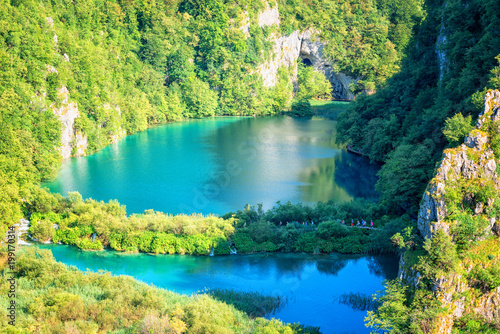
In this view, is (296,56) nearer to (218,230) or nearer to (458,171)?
(218,230)

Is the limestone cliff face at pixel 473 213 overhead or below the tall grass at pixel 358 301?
overhead

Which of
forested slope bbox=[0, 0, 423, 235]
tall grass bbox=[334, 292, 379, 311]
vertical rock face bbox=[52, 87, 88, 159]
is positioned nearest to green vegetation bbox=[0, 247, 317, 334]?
tall grass bbox=[334, 292, 379, 311]

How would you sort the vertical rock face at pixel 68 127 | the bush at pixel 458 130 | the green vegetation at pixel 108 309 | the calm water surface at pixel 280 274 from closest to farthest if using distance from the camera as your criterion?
the green vegetation at pixel 108 309 < the calm water surface at pixel 280 274 < the bush at pixel 458 130 < the vertical rock face at pixel 68 127

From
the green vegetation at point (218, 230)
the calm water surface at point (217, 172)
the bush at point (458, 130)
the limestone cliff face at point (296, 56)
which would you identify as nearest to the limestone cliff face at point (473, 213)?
the bush at point (458, 130)

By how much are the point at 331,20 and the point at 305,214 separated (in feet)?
261

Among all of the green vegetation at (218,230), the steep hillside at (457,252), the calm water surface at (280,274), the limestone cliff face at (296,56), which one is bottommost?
the calm water surface at (280,274)

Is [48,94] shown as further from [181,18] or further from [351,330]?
[181,18]

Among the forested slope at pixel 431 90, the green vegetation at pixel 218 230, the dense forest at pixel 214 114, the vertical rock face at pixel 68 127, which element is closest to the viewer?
the dense forest at pixel 214 114

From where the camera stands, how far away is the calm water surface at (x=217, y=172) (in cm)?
3584

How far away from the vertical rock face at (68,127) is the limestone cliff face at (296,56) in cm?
4824

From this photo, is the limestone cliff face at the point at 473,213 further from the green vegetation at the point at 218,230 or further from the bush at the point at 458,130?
the green vegetation at the point at 218,230

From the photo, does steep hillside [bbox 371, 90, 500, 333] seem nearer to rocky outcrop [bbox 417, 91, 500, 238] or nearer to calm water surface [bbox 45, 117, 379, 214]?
rocky outcrop [bbox 417, 91, 500, 238]

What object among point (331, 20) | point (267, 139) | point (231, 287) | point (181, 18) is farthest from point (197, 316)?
point (331, 20)

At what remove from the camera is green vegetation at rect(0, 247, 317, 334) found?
1605 centimetres
